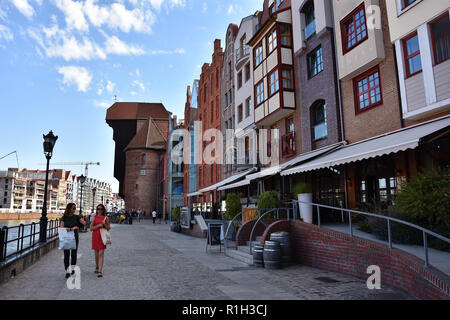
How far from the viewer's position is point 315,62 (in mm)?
16141

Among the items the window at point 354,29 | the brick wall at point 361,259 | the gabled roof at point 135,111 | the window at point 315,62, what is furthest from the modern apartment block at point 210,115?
the gabled roof at point 135,111

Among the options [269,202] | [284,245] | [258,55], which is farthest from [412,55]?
[258,55]

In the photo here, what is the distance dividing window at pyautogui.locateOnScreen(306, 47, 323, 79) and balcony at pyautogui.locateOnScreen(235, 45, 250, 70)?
781cm

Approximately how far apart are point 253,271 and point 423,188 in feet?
15.0

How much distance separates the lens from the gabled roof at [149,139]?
64.6m

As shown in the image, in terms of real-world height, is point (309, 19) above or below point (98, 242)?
above

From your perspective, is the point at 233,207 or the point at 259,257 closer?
the point at 259,257

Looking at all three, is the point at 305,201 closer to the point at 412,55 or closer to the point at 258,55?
the point at 412,55

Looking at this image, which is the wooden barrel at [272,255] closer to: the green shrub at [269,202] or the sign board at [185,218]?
the green shrub at [269,202]

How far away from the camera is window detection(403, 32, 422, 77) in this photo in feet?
34.1

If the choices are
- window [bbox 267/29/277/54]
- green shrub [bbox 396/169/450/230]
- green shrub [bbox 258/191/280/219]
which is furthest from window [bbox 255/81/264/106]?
green shrub [bbox 396/169/450/230]

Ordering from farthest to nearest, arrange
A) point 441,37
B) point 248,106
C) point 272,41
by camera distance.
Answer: point 248,106 < point 272,41 < point 441,37

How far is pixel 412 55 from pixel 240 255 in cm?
845

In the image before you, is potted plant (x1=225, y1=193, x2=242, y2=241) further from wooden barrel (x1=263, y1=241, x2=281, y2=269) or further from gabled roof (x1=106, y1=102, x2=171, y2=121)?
gabled roof (x1=106, y1=102, x2=171, y2=121)
